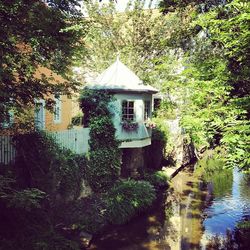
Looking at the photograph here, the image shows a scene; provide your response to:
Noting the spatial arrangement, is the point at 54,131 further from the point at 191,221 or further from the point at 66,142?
the point at 191,221

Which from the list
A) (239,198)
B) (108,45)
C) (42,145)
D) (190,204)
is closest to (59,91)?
(42,145)

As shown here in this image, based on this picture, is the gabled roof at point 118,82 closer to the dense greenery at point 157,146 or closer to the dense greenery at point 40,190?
the dense greenery at point 157,146

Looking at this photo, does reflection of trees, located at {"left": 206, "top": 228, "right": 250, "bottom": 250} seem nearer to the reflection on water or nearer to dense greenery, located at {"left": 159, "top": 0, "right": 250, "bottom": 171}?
the reflection on water

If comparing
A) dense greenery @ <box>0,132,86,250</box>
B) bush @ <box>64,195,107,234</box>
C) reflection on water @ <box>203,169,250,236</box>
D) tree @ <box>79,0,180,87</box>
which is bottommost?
reflection on water @ <box>203,169,250,236</box>

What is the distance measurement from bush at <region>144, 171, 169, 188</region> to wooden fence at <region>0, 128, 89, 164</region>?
5.34m

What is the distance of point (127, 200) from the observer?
47.6 feet

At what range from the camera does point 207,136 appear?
773 centimetres

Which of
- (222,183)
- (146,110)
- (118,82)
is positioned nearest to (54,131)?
(118,82)

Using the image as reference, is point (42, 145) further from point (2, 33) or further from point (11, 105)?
point (2, 33)

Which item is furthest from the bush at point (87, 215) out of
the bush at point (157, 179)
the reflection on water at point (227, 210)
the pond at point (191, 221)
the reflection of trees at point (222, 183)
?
the reflection of trees at point (222, 183)

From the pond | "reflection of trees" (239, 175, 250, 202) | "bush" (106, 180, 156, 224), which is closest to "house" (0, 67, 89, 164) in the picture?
"bush" (106, 180, 156, 224)

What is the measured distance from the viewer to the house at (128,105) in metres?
17.5

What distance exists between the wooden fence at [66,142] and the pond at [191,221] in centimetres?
416

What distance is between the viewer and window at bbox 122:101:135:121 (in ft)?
59.0
